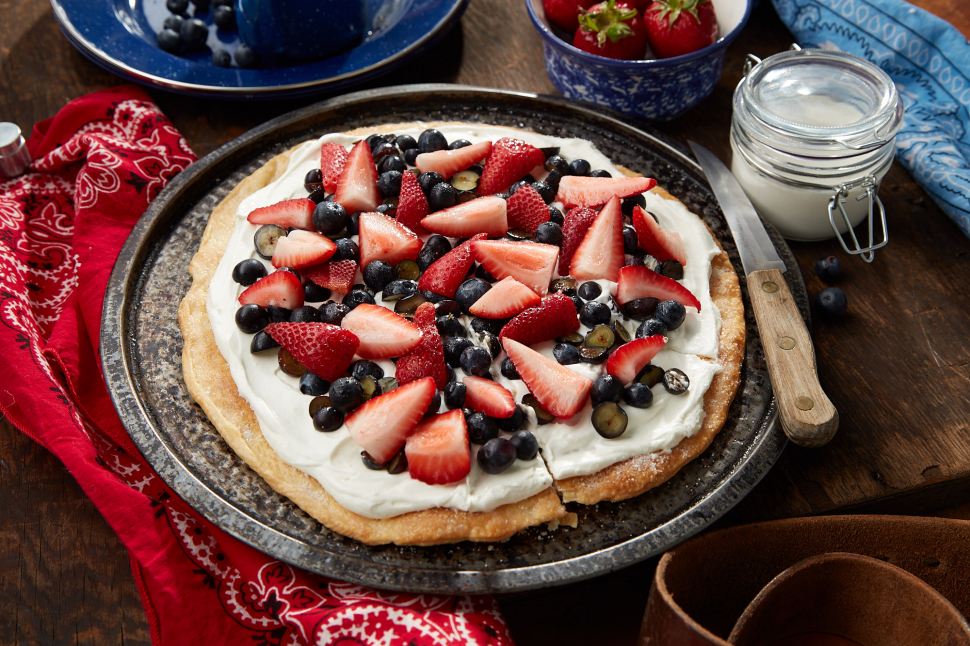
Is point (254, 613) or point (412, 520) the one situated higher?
point (412, 520)

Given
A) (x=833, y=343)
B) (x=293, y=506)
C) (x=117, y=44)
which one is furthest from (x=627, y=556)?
(x=117, y=44)

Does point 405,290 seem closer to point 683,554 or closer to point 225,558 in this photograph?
point 225,558

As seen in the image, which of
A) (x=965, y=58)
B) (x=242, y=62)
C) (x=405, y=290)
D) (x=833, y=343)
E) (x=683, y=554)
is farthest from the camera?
(x=242, y=62)

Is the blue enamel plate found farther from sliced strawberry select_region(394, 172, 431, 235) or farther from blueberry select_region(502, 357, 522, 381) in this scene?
blueberry select_region(502, 357, 522, 381)

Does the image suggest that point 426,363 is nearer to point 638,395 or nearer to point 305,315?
point 305,315

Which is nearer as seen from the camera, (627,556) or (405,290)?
(627,556)

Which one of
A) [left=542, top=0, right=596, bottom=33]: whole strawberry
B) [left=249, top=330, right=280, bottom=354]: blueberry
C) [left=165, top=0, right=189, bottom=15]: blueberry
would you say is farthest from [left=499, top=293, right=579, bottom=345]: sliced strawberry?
[left=165, top=0, right=189, bottom=15]: blueberry
